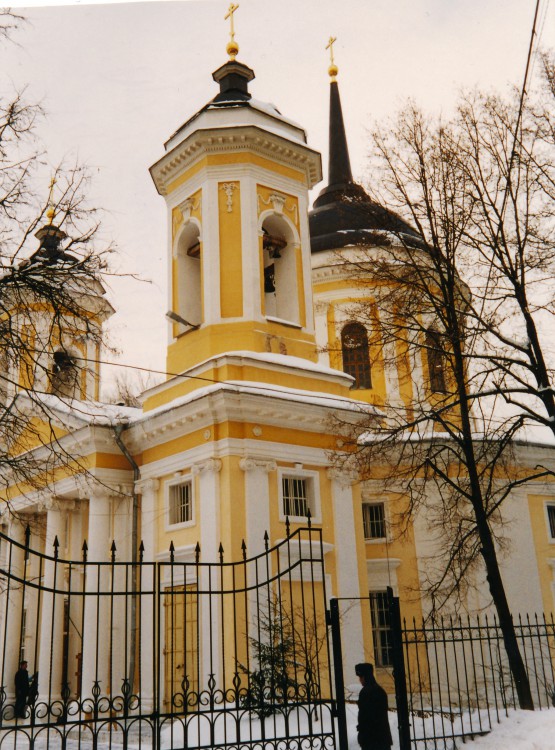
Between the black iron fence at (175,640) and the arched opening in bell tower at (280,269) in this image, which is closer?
the black iron fence at (175,640)

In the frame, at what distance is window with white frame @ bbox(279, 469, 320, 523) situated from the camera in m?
15.1

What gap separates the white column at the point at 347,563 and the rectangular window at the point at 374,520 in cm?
284

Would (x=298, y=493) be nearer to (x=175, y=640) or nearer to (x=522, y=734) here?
(x=175, y=640)

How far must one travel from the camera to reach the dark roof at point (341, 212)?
13.7 meters

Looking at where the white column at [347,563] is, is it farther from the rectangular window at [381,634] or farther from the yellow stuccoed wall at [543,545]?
the yellow stuccoed wall at [543,545]

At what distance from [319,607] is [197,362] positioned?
5.24 metres

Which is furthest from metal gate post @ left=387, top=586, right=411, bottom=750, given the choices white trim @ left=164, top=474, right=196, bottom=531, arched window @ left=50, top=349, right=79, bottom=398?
white trim @ left=164, top=474, right=196, bottom=531

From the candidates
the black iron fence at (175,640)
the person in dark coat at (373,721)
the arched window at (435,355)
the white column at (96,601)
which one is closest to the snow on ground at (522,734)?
the person in dark coat at (373,721)

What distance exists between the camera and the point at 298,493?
1547cm

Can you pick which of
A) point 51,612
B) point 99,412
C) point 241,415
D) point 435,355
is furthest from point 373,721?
point 99,412

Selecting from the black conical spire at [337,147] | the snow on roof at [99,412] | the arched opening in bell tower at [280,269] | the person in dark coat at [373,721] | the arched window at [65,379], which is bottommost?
the person in dark coat at [373,721]

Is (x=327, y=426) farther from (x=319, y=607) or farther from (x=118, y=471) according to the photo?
(x=118, y=471)

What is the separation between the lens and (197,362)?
16.0m

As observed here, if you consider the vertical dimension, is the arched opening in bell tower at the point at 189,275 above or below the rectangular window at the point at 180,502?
above
